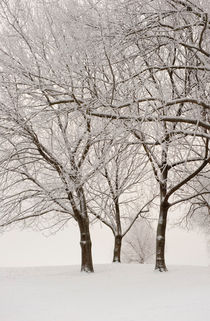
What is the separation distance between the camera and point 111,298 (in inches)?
323

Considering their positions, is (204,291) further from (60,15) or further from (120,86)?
(60,15)

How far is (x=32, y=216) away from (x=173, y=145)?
9.10m

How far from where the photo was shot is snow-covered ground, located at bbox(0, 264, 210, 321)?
246 inches

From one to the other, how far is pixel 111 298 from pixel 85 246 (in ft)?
20.2

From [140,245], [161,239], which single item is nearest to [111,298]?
[161,239]

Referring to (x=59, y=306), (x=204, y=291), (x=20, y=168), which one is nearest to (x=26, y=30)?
(x=20, y=168)

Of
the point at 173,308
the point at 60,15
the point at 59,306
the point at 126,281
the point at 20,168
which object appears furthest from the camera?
the point at 20,168

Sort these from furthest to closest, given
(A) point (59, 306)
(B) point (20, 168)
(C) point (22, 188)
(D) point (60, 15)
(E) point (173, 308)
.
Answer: (C) point (22, 188)
(B) point (20, 168)
(D) point (60, 15)
(A) point (59, 306)
(E) point (173, 308)

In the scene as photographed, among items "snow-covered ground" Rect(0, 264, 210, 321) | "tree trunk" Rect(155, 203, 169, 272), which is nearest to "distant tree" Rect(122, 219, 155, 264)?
"tree trunk" Rect(155, 203, 169, 272)

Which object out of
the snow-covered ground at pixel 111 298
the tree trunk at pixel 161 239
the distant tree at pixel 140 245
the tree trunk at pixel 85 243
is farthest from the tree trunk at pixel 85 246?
the distant tree at pixel 140 245

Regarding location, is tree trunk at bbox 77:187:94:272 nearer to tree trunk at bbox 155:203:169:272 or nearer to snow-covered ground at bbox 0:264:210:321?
snow-covered ground at bbox 0:264:210:321

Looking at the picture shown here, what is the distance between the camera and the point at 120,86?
834 cm

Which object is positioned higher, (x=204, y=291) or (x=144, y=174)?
(x=144, y=174)

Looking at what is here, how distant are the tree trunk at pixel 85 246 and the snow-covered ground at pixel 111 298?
1.80m
